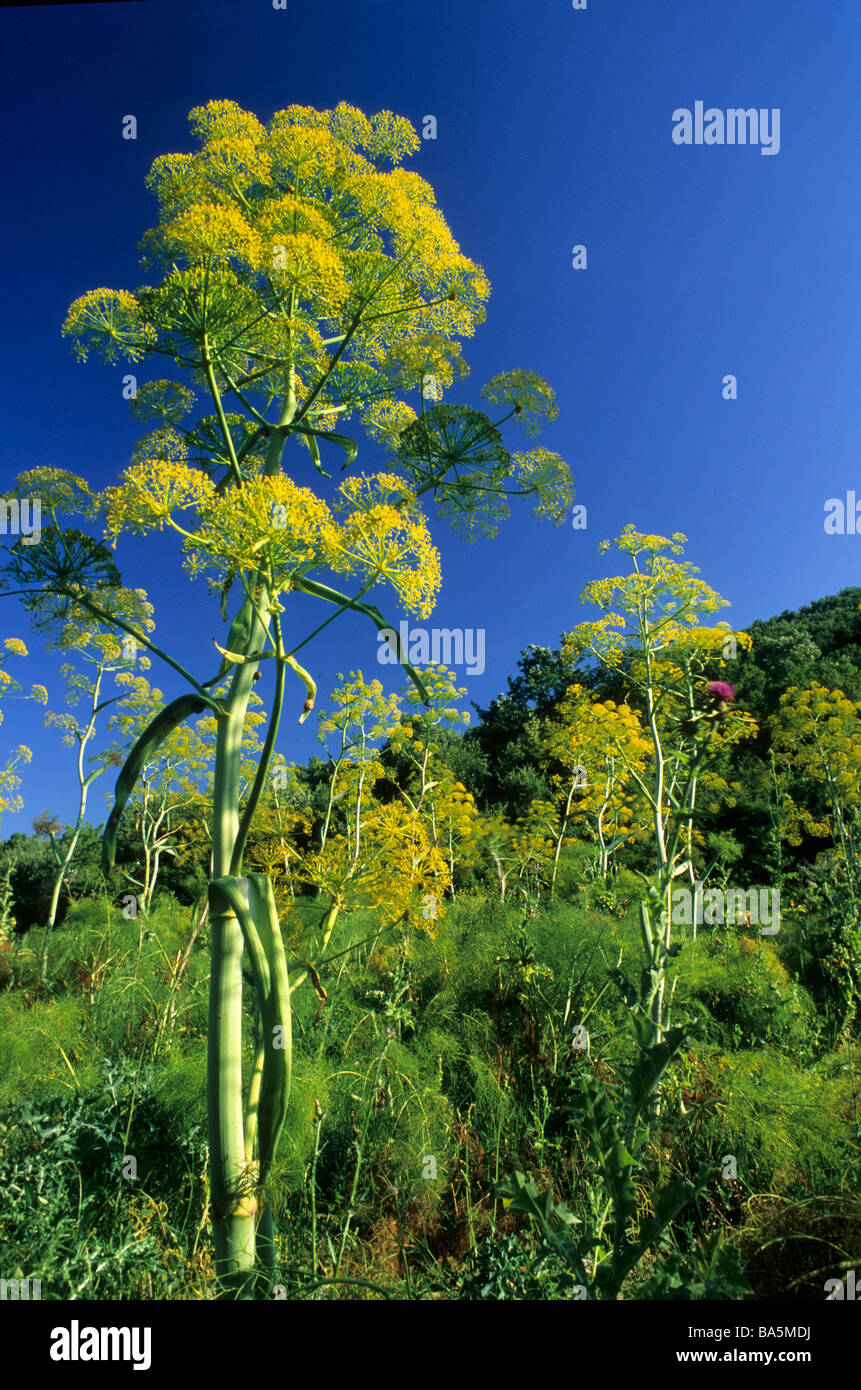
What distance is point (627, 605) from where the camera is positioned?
13.3ft

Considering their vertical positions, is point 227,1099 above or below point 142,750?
below

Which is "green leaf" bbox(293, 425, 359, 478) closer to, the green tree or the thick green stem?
the green tree

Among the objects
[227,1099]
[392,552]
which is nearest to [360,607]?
[392,552]

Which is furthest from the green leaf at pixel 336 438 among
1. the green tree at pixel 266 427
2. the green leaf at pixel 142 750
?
the green leaf at pixel 142 750

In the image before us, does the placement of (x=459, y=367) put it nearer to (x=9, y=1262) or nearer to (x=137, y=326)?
(x=137, y=326)

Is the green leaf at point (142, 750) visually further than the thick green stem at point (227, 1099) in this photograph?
Yes

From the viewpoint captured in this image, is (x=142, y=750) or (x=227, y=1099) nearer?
(x=227, y=1099)

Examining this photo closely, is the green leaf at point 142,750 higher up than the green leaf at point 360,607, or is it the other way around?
the green leaf at point 360,607

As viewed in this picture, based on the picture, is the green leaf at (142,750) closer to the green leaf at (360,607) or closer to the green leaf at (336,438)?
the green leaf at (360,607)

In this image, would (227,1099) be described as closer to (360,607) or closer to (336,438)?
(360,607)

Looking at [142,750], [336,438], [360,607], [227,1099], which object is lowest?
[227,1099]

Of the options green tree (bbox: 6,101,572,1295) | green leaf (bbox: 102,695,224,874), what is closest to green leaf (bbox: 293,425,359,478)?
green tree (bbox: 6,101,572,1295)

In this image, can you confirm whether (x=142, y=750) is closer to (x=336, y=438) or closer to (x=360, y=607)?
(x=360, y=607)

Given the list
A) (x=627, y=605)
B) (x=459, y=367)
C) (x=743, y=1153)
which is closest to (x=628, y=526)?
(x=627, y=605)
